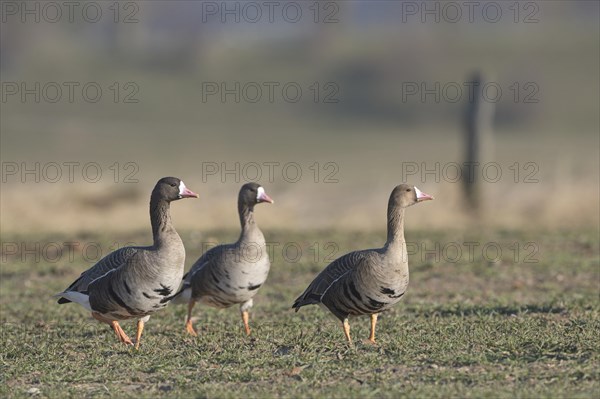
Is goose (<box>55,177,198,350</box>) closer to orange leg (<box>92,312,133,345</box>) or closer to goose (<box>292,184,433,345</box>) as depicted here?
orange leg (<box>92,312,133,345</box>)

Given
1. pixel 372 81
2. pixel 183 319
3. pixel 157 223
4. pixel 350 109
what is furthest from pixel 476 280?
pixel 372 81

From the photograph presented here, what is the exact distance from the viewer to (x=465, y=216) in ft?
67.4

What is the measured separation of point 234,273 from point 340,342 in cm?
139

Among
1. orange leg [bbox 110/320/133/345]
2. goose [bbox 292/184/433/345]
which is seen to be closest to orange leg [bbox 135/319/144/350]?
orange leg [bbox 110/320/133/345]

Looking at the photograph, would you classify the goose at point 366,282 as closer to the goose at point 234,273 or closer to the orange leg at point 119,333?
the goose at point 234,273

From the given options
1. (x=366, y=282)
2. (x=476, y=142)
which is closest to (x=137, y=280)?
(x=366, y=282)

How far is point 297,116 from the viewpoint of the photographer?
65.3 m

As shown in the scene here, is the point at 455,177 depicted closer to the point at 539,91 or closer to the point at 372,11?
the point at 539,91

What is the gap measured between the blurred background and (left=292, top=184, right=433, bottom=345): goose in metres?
9.86

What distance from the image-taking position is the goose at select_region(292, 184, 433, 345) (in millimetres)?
9508

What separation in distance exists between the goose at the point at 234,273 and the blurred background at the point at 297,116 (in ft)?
29.9

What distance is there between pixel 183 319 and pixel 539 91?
5722 cm

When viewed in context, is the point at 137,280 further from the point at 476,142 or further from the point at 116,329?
the point at 476,142

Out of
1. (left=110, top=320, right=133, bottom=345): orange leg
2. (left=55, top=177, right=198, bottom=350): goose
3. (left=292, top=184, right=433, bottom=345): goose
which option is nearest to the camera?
(left=292, top=184, right=433, bottom=345): goose
